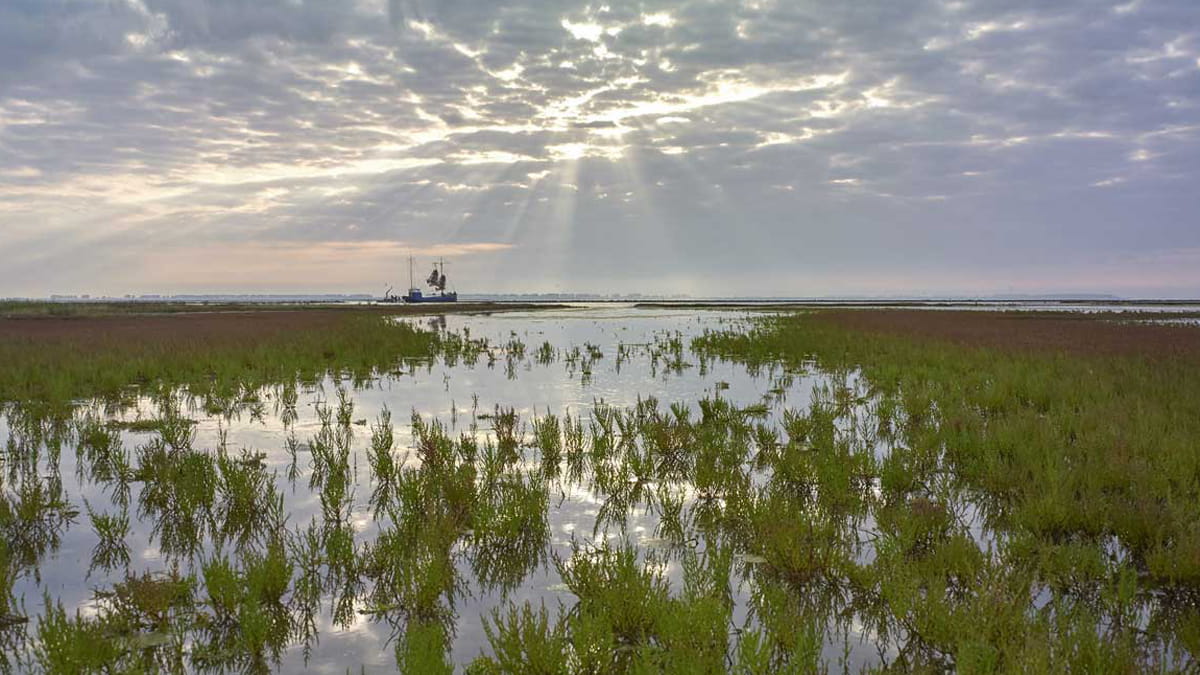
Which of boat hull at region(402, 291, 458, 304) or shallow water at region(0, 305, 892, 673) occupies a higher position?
boat hull at region(402, 291, 458, 304)

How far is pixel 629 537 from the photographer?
7.38 m

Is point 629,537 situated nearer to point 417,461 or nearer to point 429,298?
point 417,461

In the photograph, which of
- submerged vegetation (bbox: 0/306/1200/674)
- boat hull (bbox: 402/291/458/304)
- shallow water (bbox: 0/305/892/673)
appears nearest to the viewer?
submerged vegetation (bbox: 0/306/1200/674)

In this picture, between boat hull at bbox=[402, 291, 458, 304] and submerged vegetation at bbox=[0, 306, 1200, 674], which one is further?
boat hull at bbox=[402, 291, 458, 304]

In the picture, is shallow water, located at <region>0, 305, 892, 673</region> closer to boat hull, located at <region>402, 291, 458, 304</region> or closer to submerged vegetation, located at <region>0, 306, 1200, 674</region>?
submerged vegetation, located at <region>0, 306, 1200, 674</region>

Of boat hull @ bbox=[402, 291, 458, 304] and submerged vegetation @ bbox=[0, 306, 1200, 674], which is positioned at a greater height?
boat hull @ bbox=[402, 291, 458, 304]

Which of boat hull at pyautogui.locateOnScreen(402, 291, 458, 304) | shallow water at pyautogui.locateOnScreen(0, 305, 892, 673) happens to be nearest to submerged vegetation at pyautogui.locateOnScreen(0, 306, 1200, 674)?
shallow water at pyautogui.locateOnScreen(0, 305, 892, 673)

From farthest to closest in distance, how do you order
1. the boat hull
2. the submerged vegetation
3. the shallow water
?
the boat hull, the shallow water, the submerged vegetation

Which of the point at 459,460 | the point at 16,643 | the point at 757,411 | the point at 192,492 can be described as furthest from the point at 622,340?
the point at 16,643

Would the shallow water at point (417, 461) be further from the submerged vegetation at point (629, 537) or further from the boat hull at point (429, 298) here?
the boat hull at point (429, 298)

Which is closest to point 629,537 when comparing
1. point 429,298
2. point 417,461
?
point 417,461

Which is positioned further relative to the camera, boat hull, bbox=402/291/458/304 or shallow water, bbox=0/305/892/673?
boat hull, bbox=402/291/458/304

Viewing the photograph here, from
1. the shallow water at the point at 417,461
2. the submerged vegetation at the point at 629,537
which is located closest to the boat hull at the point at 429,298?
the shallow water at the point at 417,461

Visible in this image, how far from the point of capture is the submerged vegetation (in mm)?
4855
